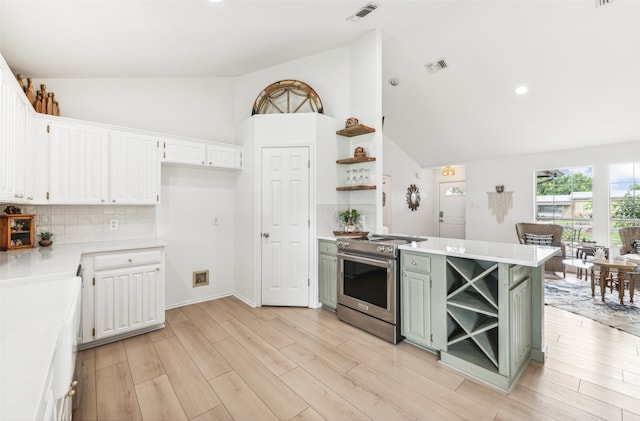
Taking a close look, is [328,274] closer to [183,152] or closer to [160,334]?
[160,334]

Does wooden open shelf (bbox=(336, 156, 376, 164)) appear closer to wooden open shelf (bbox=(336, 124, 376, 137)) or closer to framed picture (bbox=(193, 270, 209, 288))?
wooden open shelf (bbox=(336, 124, 376, 137))

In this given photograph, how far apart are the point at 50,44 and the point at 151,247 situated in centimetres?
196

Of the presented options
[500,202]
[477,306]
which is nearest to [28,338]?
[477,306]

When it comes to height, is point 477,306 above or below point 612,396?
above

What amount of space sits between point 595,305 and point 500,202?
3370 mm

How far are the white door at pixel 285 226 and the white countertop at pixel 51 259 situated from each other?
1.29m

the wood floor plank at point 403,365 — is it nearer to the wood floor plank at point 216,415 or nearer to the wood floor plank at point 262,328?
the wood floor plank at point 262,328

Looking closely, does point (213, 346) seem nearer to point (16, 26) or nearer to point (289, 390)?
point (289, 390)

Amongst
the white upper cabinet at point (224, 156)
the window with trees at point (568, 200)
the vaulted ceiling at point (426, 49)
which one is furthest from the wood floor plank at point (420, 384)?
the window with trees at point (568, 200)

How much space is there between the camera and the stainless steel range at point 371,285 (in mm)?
2703

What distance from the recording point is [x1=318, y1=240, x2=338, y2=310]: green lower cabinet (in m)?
3.44

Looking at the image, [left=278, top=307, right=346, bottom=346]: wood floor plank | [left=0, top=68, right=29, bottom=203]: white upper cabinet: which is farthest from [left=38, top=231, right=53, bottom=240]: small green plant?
[left=278, top=307, right=346, bottom=346]: wood floor plank

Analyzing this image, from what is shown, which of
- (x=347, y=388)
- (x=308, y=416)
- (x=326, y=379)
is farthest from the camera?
(x=326, y=379)

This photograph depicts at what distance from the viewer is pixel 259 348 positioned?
265 cm
